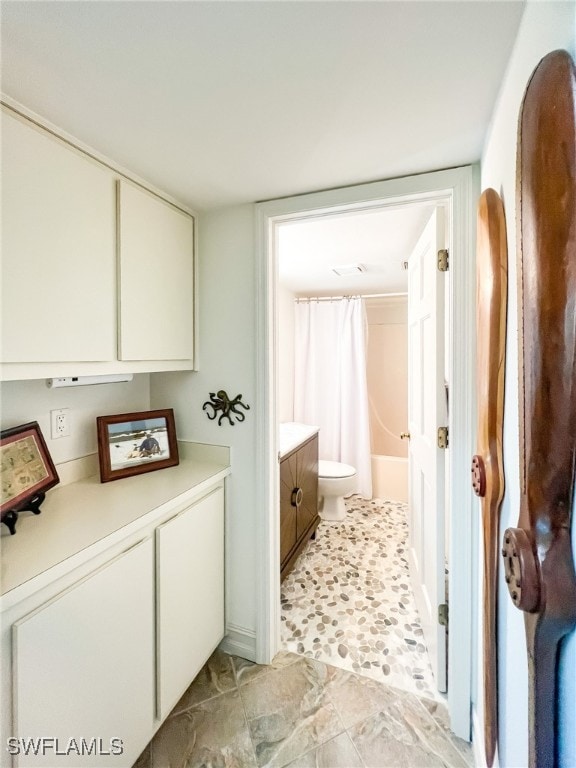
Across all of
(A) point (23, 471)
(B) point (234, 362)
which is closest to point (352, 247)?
(B) point (234, 362)

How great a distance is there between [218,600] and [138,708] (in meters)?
0.50

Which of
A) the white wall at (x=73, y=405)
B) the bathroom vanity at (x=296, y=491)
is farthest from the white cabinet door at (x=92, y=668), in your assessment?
the bathroom vanity at (x=296, y=491)

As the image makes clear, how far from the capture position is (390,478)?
354cm

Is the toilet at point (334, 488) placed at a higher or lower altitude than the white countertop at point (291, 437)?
lower

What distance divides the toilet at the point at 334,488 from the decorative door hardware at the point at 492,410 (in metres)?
1.96

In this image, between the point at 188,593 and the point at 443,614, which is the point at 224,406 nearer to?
the point at 188,593

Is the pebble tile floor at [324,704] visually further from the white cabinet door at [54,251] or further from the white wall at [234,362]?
the white cabinet door at [54,251]

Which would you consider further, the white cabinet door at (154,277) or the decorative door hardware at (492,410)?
the white cabinet door at (154,277)

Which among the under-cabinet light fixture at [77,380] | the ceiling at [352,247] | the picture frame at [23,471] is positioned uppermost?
the ceiling at [352,247]

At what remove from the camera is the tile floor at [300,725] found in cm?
118

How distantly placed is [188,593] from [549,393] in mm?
1436

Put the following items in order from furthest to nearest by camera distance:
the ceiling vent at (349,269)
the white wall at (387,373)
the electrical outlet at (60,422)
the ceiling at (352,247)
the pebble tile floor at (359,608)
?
the white wall at (387,373) → the ceiling vent at (349,269) → the ceiling at (352,247) → the pebble tile floor at (359,608) → the electrical outlet at (60,422)

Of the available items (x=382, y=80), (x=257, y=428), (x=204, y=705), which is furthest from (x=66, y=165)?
(x=204, y=705)

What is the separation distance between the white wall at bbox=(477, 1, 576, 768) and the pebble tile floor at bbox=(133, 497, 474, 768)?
522 mm
